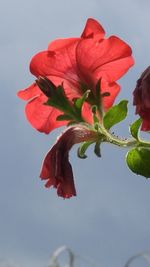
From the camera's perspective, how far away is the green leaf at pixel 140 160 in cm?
100

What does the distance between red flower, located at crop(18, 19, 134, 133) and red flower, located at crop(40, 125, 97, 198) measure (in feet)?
0.21

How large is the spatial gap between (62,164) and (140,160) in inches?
5.3

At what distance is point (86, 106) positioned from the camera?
3.59 feet

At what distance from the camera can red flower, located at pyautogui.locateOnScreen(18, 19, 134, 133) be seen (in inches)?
40.6

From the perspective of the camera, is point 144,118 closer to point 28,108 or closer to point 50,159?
point 50,159

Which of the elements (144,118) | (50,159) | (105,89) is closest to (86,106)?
(105,89)

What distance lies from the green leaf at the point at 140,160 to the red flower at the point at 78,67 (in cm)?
12

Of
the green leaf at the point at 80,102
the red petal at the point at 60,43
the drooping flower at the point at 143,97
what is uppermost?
the red petal at the point at 60,43

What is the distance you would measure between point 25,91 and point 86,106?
123 millimetres

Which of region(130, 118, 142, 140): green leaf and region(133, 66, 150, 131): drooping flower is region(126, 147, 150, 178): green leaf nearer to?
region(130, 118, 142, 140): green leaf

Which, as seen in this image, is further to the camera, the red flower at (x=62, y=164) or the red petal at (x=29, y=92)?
the red petal at (x=29, y=92)

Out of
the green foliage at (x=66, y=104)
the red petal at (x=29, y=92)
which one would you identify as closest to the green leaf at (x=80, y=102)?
the green foliage at (x=66, y=104)

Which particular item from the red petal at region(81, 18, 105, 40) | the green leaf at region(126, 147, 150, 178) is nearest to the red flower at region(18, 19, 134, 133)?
the red petal at region(81, 18, 105, 40)

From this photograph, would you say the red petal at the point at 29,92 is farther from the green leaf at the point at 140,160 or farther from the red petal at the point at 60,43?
the green leaf at the point at 140,160
